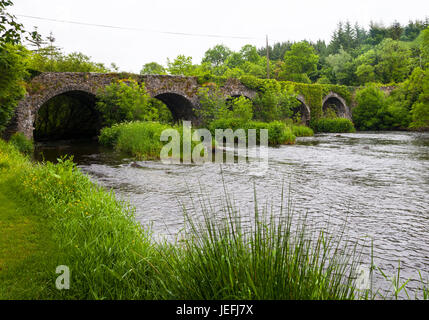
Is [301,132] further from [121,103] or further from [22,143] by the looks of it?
[22,143]

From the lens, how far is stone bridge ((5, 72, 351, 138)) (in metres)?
18.8

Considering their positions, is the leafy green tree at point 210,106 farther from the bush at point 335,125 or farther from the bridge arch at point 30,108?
the bush at point 335,125

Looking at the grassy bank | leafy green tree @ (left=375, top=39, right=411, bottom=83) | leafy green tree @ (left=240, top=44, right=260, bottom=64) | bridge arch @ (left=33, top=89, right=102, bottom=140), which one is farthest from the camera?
leafy green tree @ (left=240, top=44, right=260, bottom=64)

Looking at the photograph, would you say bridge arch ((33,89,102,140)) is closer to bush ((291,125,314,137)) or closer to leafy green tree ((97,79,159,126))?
leafy green tree ((97,79,159,126))

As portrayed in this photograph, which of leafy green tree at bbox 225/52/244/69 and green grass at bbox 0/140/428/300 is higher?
leafy green tree at bbox 225/52/244/69

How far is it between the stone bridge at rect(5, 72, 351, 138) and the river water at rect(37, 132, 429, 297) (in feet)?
20.4

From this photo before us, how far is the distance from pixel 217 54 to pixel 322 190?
7124 centimetres

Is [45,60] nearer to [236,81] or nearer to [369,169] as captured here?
[236,81]

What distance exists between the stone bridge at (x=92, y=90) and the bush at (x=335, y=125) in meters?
3.39

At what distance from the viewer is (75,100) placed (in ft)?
85.4

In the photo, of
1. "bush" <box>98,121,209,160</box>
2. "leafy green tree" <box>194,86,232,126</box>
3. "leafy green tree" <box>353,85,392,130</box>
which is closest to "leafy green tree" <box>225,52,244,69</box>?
"leafy green tree" <box>353,85,392,130</box>

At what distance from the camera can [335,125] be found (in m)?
33.0

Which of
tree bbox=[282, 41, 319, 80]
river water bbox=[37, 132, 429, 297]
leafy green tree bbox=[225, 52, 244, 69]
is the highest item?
leafy green tree bbox=[225, 52, 244, 69]

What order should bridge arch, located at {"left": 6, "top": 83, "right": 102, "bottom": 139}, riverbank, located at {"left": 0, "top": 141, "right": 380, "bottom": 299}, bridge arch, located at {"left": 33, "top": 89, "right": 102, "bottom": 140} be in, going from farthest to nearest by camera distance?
1. bridge arch, located at {"left": 33, "top": 89, "right": 102, "bottom": 140}
2. bridge arch, located at {"left": 6, "top": 83, "right": 102, "bottom": 139}
3. riverbank, located at {"left": 0, "top": 141, "right": 380, "bottom": 299}
